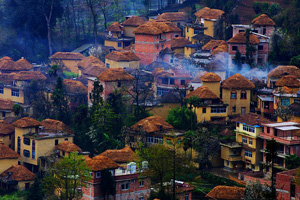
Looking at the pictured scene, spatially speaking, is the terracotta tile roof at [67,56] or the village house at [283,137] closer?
the village house at [283,137]

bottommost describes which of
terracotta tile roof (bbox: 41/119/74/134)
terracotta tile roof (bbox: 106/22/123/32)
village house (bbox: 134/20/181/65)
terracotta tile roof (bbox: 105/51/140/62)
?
terracotta tile roof (bbox: 41/119/74/134)

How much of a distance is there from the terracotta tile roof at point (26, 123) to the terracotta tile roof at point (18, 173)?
4062 mm

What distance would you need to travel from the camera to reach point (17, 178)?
221ft

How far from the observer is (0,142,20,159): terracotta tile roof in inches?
2717

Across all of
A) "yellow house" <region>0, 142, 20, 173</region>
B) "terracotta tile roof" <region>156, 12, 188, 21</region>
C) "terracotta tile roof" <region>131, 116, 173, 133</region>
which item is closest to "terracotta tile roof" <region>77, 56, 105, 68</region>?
"terracotta tile roof" <region>156, 12, 188, 21</region>

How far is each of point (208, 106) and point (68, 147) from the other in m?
12.5

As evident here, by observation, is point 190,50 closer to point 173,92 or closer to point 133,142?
point 173,92

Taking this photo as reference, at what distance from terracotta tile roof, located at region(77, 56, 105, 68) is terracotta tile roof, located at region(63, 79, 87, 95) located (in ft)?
21.6

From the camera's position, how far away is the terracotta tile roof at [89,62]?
288ft

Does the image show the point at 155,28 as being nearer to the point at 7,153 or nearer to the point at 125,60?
the point at 125,60

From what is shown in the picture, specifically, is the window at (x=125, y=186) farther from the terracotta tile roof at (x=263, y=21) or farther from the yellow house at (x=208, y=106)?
the terracotta tile roof at (x=263, y=21)

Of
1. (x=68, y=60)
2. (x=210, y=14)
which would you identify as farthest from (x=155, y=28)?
(x=68, y=60)

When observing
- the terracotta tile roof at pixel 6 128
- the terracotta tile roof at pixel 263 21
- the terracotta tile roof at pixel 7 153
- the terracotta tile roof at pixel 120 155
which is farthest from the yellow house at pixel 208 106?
the terracotta tile roof at pixel 263 21

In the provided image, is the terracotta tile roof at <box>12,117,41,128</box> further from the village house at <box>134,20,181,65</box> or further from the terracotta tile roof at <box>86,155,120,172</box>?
the village house at <box>134,20,181,65</box>
